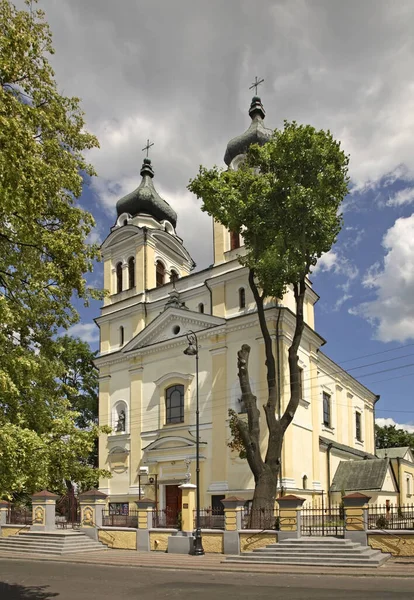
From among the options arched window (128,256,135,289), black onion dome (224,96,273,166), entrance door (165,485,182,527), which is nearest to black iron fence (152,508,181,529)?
entrance door (165,485,182,527)

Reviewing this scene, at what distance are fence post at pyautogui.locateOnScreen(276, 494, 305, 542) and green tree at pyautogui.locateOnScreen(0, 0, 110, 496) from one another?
32.8 ft

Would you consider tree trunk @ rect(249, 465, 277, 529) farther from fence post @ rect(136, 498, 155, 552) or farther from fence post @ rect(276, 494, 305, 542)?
fence post @ rect(136, 498, 155, 552)

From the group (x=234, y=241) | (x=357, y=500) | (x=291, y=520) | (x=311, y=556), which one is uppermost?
(x=234, y=241)

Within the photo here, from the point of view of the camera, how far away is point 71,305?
35.5 feet

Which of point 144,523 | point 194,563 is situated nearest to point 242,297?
point 144,523

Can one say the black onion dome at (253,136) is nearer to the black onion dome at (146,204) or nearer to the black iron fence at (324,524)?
the black onion dome at (146,204)

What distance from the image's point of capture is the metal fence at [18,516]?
25797 mm

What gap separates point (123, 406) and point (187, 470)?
6.40 meters

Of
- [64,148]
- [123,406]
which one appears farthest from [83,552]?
[64,148]

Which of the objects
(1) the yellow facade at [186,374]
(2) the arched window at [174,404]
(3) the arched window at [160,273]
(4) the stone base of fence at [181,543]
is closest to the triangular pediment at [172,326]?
(1) the yellow facade at [186,374]

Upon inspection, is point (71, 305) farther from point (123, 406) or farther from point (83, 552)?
point (123, 406)

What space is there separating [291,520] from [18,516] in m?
13.9

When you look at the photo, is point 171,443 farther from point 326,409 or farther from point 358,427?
point 358,427

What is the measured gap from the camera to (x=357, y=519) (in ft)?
57.9
